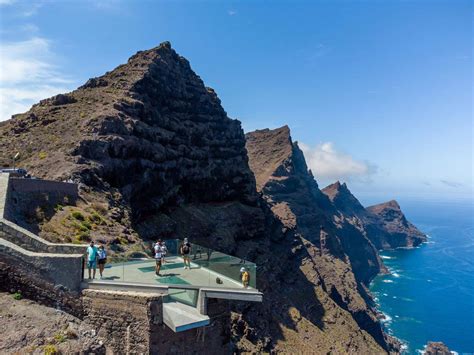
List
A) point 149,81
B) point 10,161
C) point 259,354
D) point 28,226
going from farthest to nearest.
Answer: point 149,81 < point 259,354 < point 10,161 < point 28,226

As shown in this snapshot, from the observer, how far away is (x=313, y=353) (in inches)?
2382

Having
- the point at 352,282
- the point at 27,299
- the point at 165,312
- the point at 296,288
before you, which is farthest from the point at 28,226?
the point at 352,282

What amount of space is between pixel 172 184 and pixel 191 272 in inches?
1991

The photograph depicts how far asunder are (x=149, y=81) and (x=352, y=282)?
92.6 meters

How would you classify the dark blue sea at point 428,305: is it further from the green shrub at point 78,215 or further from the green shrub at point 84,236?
the green shrub at point 84,236

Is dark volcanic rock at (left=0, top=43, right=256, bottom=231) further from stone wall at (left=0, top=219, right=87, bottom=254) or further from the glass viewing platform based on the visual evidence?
the glass viewing platform

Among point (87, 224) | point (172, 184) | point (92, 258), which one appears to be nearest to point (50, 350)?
point (92, 258)

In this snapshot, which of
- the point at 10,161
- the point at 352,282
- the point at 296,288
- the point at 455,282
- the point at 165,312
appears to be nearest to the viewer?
the point at 165,312

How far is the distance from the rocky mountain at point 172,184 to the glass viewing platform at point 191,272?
390 inches

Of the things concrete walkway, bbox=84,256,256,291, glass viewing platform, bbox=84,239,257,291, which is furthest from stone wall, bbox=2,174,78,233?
concrete walkway, bbox=84,256,256,291

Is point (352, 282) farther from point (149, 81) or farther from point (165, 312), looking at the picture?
point (165, 312)

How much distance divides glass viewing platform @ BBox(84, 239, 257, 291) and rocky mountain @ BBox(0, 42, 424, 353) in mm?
9913

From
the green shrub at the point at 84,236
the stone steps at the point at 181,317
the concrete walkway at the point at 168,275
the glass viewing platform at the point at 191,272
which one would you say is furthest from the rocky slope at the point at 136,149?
the stone steps at the point at 181,317

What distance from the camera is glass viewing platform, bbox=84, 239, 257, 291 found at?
1761 cm
